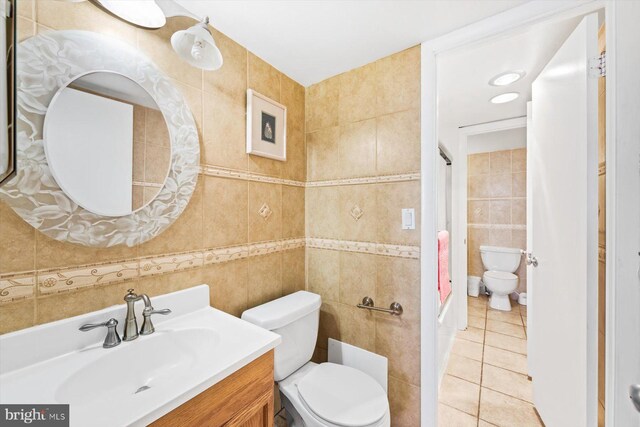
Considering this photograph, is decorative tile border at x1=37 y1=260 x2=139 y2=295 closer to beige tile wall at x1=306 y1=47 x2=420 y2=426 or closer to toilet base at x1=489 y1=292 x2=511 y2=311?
beige tile wall at x1=306 y1=47 x2=420 y2=426

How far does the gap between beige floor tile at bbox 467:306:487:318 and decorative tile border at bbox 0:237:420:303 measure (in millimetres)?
2300

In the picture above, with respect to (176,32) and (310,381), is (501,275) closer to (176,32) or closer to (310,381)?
(310,381)

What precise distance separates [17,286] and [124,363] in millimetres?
381

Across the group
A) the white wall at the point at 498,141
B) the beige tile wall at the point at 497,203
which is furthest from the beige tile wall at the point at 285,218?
the beige tile wall at the point at 497,203

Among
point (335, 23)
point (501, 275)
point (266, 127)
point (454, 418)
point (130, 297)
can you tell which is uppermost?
point (335, 23)

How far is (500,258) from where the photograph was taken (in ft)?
10.7

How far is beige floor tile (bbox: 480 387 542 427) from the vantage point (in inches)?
58.1

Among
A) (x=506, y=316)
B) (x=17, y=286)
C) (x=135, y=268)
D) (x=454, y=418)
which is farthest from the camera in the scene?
(x=506, y=316)

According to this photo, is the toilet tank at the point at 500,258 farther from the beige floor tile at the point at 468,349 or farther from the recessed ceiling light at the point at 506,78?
the recessed ceiling light at the point at 506,78

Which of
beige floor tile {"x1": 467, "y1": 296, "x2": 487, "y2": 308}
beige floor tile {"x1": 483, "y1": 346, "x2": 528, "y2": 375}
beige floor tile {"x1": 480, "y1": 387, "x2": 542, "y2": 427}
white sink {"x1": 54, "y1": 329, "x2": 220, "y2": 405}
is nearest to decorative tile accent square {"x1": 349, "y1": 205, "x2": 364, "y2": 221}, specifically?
white sink {"x1": 54, "y1": 329, "x2": 220, "y2": 405}

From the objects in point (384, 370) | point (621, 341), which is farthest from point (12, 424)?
point (621, 341)

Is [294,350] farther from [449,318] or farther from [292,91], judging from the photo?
[449,318]

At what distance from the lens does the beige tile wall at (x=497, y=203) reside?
3281 mm

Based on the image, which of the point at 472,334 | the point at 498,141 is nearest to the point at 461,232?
the point at 472,334
